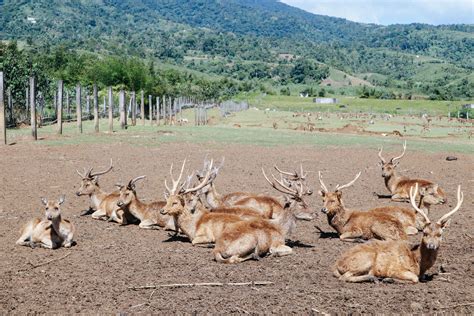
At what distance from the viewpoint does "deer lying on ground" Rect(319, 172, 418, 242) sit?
10945 mm

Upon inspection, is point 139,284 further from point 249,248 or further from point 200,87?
point 200,87

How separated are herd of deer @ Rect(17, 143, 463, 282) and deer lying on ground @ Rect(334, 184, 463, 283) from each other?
12mm

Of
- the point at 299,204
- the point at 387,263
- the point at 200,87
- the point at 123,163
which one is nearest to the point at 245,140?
the point at 123,163

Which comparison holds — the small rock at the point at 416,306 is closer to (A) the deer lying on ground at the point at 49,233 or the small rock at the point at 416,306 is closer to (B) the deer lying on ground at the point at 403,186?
(A) the deer lying on ground at the point at 49,233

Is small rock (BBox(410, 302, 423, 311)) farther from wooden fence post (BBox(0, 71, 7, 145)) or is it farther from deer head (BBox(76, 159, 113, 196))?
wooden fence post (BBox(0, 71, 7, 145))

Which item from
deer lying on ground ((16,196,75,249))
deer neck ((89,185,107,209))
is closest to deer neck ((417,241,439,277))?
deer lying on ground ((16,196,75,249))

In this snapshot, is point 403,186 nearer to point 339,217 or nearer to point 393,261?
point 339,217

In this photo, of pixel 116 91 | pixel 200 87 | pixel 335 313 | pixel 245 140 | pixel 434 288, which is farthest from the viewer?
pixel 200 87

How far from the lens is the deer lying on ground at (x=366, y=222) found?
35.9 feet

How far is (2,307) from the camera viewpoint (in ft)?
24.0

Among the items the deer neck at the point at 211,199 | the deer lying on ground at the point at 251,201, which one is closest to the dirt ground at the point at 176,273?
the deer lying on ground at the point at 251,201

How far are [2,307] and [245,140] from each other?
84.5 feet

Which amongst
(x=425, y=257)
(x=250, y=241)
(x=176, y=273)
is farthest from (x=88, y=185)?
(x=425, y=257)

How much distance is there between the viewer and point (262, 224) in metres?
10.3
